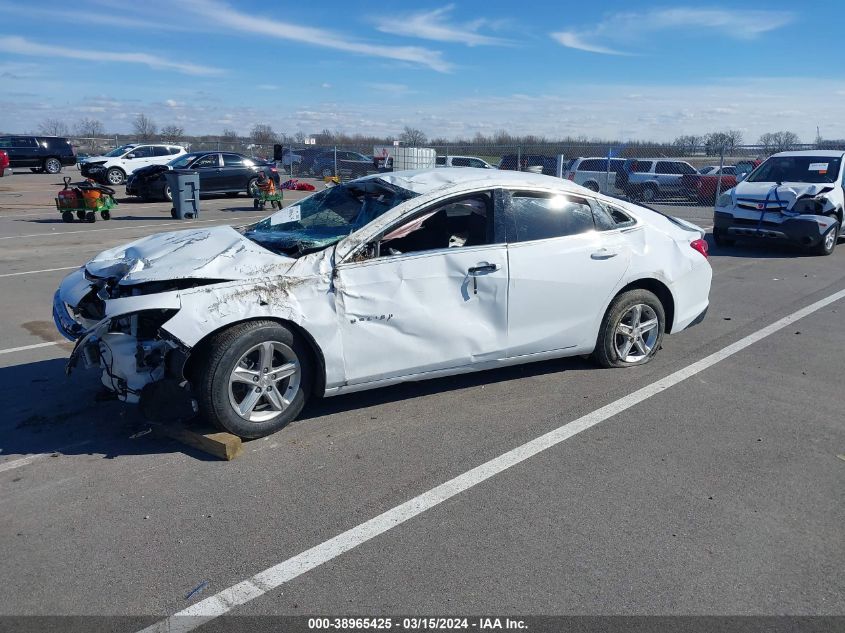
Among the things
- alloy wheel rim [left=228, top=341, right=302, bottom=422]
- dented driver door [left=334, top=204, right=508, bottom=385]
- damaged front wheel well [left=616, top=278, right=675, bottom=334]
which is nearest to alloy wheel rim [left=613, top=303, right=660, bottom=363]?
damaged front wheel well [left=616, top=278, right=675, bottom=334]

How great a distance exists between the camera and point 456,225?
540 centimetres

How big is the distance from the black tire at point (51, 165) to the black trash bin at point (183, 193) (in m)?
22.0

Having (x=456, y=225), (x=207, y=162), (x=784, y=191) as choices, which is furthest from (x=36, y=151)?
(x=456, y=225)

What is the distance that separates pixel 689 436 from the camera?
486cm

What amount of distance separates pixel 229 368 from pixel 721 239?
1113 centimetres

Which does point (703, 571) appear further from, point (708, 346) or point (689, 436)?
point (708, 346)

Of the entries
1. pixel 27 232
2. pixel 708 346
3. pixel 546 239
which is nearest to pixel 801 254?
pixel 708 346

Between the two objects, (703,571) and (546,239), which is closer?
(703,571)

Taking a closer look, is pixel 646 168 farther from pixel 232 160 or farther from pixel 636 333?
pixel 636 333

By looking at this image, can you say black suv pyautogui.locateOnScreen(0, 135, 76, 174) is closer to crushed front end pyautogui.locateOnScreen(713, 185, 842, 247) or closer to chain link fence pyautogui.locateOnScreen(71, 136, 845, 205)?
chain link fence pyautogui.locateOnScreen(71, 136, 845, 205)

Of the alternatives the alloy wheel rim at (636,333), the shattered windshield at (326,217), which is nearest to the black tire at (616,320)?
the alloy wheel rim at (636,333)

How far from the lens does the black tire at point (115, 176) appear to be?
2867 cm

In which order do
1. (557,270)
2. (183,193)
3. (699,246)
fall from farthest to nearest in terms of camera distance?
1. (183,193)
2. (699,246)
3. (557,270)

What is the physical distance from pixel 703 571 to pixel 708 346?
13.0ft
